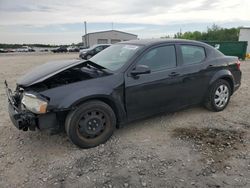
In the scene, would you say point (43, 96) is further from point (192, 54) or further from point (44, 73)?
point (192, 54)

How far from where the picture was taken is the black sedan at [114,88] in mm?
3215

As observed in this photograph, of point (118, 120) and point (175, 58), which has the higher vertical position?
point (175, 58)

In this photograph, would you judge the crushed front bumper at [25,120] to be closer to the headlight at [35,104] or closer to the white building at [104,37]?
the headlight at [35,104]

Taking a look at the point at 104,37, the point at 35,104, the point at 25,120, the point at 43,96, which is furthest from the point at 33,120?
the point at 104,37

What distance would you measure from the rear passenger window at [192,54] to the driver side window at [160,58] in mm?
254

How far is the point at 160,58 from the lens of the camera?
4074 millimetres

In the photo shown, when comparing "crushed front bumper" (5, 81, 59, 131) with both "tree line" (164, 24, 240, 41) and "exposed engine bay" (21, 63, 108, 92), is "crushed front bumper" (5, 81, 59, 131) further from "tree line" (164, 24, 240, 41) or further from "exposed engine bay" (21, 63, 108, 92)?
"tree line" (164, 24, 240, 41)

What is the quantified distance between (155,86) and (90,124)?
1231 mm

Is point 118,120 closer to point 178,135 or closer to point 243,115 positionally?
point 178,135

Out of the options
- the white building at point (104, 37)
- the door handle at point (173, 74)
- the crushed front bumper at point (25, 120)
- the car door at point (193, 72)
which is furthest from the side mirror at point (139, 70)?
the white building at point (104, 37)

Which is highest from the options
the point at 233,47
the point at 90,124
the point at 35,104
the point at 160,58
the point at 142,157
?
the point at 233,47

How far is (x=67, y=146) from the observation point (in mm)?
3572

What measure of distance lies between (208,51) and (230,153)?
7.12 ft

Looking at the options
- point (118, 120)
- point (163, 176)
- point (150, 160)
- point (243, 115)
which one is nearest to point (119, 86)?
point (118, 120)
